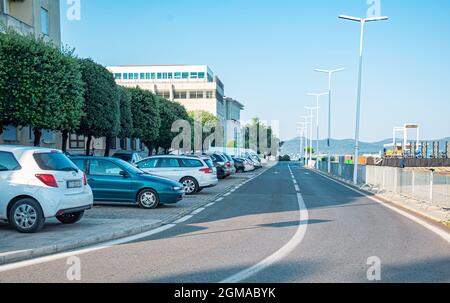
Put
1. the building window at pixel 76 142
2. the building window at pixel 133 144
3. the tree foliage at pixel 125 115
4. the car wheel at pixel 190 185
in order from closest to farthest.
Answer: the car wheel at pixel 190 185
the tree foliage at pixel 125 115
the building window at pixel 76 142
the building window at pixel 133 144

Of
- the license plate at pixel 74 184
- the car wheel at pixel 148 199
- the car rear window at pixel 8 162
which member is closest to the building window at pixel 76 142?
the car wheel at pixel 148 199

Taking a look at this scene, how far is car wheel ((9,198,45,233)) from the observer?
9.84 metres

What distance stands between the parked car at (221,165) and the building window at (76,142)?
13.9 meters

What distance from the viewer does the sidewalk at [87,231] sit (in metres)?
8.20

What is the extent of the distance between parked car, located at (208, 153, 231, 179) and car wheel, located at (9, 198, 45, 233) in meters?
22.3

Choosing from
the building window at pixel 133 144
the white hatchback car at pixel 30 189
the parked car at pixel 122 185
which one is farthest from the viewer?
the building window at pixel 133 144

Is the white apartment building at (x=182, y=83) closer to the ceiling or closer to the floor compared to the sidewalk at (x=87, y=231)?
closer to the ceiling

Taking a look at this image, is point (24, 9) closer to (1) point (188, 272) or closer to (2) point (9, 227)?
(2) point (9, 227)

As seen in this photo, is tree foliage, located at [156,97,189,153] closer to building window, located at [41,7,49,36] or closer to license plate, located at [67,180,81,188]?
building window, located at [41,7,49,36]

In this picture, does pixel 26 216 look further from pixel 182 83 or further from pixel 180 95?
pixel 182 83

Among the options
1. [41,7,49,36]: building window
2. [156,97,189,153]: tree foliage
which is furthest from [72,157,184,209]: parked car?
[156,97,189,153]: tree foliage

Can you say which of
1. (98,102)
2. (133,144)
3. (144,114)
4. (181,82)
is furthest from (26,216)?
(181,82)

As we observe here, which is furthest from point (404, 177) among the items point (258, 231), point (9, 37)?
point (9, 37)

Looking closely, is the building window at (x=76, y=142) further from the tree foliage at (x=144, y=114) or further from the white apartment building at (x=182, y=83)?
the white apartment building at (x=182, y=83)
